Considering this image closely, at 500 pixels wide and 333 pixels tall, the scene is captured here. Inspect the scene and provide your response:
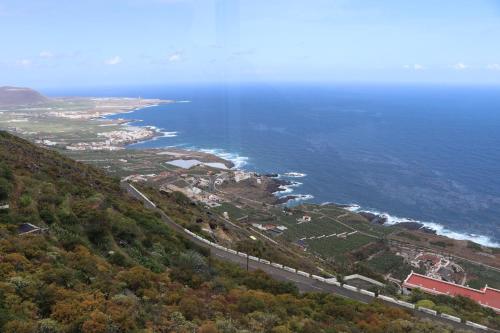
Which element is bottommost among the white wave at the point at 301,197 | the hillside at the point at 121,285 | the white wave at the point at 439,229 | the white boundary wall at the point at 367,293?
the white wave at the point at 439,229

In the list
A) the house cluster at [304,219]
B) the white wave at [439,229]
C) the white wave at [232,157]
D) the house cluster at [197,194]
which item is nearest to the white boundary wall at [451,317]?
the house cluster at [304,219]

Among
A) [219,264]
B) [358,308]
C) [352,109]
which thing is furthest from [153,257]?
[352,109]

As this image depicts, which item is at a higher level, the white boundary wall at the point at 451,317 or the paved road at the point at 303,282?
the white boundary wall at the point at 451,317

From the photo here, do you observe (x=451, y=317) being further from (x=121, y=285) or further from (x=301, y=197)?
(x=301, y=197)

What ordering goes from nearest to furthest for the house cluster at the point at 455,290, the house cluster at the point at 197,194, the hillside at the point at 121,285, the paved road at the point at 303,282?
the hillside at the point at 121,285, the paved road at the point at 303,282, the house cluster at the point at 455,290, the house cluster at the point at 197,194

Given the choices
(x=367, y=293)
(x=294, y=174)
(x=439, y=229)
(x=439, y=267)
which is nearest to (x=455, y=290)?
(x=367, y=293)

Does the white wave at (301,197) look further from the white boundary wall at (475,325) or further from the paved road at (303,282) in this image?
the white boundary wall at (475,325)
